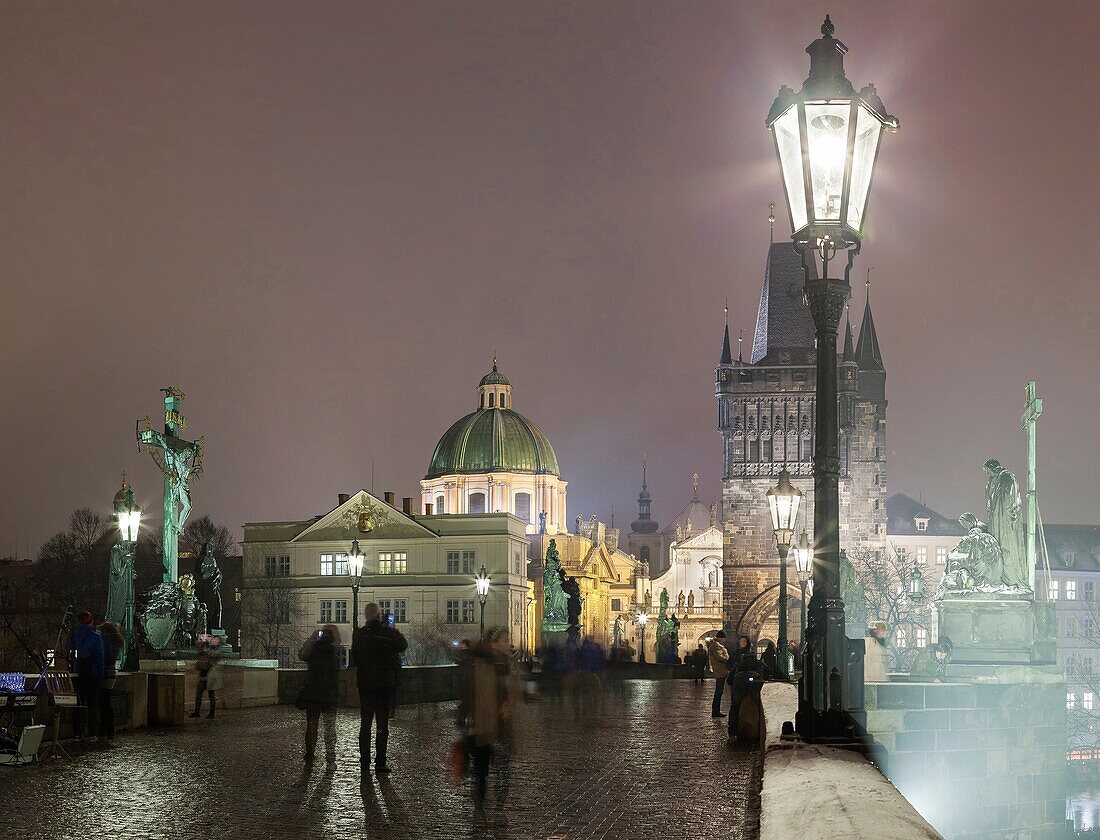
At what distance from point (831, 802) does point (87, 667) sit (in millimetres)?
14335

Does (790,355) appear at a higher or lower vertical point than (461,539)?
higher

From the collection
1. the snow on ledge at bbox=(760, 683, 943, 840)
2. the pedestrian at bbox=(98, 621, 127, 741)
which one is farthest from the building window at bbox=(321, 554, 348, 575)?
the snow on ledge at bbox=(760, 683, 943, 840)

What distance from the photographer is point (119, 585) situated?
2736cm

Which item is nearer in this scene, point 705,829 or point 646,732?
point 705,829

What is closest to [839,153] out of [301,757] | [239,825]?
[239,825]

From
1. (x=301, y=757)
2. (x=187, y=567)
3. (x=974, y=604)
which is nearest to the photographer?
(x=301, y=757)

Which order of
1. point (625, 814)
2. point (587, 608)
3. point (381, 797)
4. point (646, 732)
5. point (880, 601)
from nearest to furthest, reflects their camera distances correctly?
point (625, 814)
point (381, 797)
point (646, 732)
point (880, 601)
point (587, 608)

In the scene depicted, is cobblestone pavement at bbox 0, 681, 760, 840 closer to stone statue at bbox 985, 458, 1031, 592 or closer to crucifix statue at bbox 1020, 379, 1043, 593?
stone statue at bbox 985, 458, 1031, 592

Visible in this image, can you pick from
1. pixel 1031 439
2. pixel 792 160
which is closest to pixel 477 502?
pixel 1031 439

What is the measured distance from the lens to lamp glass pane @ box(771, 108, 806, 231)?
9.88 m

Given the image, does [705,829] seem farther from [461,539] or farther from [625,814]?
[461,539]

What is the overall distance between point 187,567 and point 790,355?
152 feet

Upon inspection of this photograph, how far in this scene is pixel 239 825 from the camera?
1089cm

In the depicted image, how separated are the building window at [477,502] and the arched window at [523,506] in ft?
10.4
